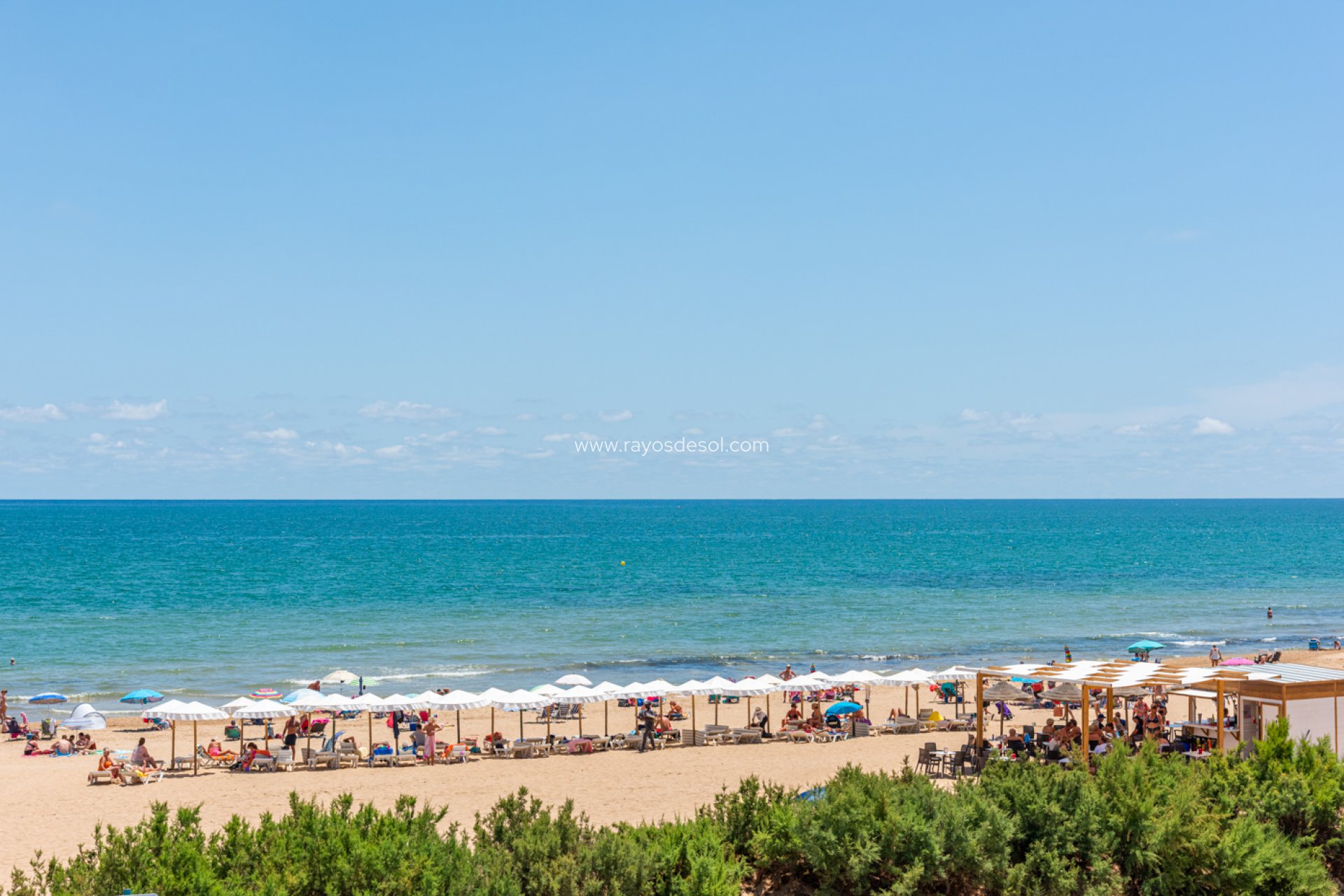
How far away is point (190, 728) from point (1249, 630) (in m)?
40.3

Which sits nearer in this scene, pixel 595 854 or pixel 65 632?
pixel 595 854

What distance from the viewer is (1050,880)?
10.5 meters

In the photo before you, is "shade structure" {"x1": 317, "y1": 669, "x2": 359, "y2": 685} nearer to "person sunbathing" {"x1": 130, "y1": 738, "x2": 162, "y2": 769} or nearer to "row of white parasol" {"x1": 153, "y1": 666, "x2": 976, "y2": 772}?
Answer: "row of white parasol" {"x1": 153, "y1": 666, "x2": 976, "y2": 772}

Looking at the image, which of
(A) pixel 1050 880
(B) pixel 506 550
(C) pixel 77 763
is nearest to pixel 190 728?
(C) pixel 77 763

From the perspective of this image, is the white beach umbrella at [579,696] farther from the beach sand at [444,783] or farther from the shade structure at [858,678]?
the shade structure at [858,678]

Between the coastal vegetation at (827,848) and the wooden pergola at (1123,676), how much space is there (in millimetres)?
5300

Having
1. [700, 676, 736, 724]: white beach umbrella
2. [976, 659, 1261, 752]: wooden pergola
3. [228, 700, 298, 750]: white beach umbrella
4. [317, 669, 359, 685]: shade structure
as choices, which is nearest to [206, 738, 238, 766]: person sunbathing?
[228, 700, 298, 750]: white beach umbrella

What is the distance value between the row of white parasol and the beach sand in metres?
1.13

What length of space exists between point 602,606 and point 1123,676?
3873 cm

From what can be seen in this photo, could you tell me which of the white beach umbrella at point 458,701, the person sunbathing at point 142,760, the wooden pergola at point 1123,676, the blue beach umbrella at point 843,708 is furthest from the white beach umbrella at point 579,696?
the wooden pergola at point 1123,676

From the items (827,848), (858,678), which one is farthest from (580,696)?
(827,848)

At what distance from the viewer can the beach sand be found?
1681 centimetres

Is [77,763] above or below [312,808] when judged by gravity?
below

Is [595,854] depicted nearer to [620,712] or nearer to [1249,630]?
[620,712]
